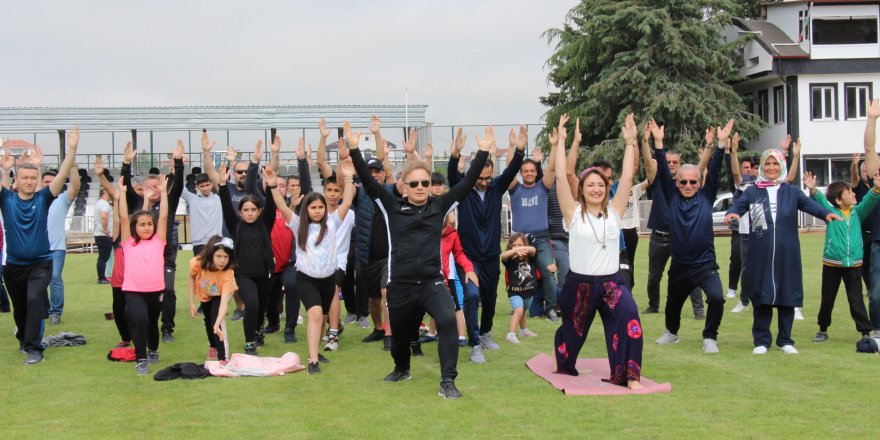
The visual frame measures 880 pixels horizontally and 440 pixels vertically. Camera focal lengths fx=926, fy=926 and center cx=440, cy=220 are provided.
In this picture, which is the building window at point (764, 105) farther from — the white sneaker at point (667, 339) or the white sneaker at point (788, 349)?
the white sneaker at point (788, 349)

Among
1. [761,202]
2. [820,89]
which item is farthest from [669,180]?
[820,89]

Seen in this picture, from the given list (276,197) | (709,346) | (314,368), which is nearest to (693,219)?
(709,346)

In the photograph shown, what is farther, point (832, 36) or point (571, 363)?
point (832, 36)

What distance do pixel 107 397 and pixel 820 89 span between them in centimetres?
4037

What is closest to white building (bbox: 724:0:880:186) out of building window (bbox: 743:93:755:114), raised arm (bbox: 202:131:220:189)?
building window (bbox: 743:93:755:114)

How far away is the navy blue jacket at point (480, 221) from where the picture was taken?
384 inches

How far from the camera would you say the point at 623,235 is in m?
13.1

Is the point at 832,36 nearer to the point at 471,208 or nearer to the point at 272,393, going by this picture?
the point at 471,208

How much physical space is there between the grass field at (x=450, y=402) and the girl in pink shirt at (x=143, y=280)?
30cm

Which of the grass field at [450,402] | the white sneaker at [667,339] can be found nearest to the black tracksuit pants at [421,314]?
the grass field at [450,402]

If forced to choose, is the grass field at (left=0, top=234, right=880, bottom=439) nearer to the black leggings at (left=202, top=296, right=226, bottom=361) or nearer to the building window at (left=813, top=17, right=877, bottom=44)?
the black leggings at (left=202, top=296, right=226, bottom=361)

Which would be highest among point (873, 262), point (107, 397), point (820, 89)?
point (820, 89)

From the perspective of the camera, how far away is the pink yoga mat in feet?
25.1

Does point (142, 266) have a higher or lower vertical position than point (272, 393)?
higher
